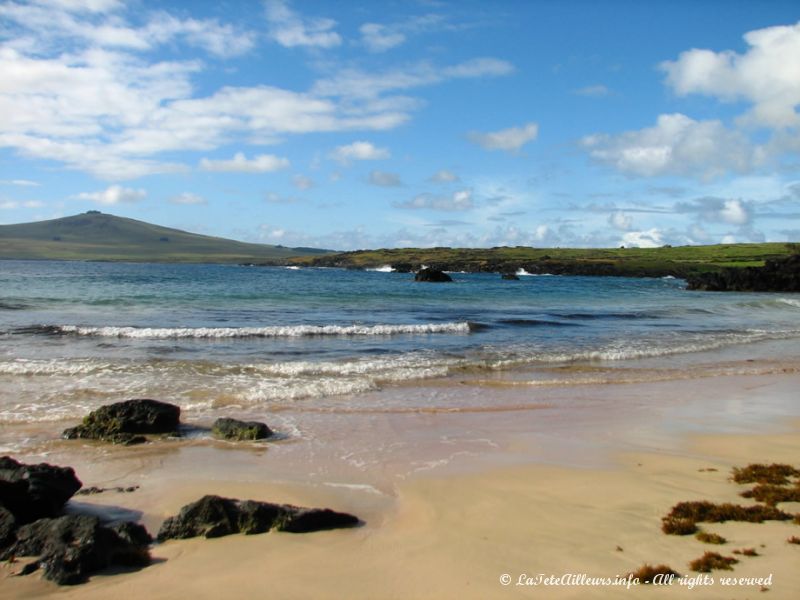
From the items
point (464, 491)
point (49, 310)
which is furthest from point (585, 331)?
point (49, 310)

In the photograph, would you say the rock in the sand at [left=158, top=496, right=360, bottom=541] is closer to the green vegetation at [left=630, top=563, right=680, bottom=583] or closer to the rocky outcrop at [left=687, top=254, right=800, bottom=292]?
the green vegetation at [left=630, top=563, right=680, bottom=583]

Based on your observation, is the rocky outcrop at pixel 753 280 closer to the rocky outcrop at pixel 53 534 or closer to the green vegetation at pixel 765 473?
the green vegetation at pixel 765 473

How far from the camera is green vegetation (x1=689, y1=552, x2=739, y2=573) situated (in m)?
7.04

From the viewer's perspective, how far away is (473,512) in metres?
9.03

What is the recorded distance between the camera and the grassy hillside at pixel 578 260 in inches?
5182

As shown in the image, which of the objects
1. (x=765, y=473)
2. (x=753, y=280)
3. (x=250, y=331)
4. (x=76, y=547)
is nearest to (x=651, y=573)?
(x=765, y=473)

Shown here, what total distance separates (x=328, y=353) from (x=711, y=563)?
1998cm

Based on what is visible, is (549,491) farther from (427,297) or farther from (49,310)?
(427,297)

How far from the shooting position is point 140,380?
1955cm

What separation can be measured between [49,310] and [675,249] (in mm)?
177382

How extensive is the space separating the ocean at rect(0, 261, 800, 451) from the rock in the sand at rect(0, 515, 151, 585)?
5694mm

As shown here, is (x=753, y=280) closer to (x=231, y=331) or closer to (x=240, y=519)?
(x=231, y=331)

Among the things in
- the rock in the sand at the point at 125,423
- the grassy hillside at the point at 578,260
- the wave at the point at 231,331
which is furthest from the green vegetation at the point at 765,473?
the grassy hillside at the point at 578,260

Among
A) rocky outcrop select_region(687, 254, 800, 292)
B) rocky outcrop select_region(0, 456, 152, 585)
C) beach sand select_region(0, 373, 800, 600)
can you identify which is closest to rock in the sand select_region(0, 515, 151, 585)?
rocky outcrop select_region(0, 456, 152, 585)
